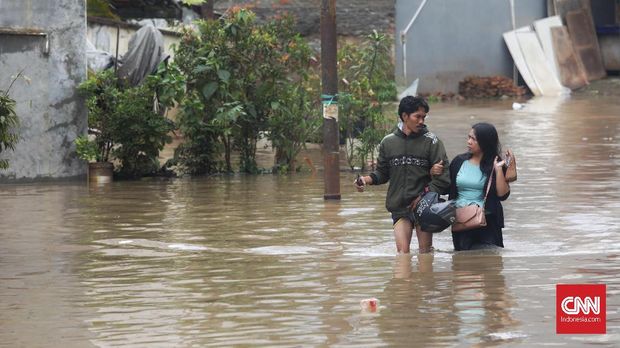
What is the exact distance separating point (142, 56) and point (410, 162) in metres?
10.9

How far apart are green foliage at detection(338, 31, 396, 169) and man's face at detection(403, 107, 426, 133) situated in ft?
24.0

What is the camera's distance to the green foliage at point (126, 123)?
17.7 metres

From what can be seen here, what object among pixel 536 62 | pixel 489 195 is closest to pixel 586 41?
pixel 536 62

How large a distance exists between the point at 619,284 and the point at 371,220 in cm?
452

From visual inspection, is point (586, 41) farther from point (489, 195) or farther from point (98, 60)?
point (489, 195)

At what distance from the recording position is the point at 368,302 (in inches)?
339

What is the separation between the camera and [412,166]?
34.9 ft

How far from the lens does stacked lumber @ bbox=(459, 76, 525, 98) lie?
37.4 m

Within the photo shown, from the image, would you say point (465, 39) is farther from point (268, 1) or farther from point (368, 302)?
point (368, 302)

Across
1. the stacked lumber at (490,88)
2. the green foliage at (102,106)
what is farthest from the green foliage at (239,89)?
the stacked lumber at (490,88)

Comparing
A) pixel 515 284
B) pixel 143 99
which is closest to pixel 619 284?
pixel 515 284

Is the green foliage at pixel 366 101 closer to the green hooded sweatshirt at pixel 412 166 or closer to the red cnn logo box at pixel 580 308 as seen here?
the green hooded sweatshirt at pixel 412 166

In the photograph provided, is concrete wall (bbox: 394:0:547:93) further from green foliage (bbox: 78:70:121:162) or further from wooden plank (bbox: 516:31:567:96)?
green foliage (bbox: 78:70:121:162)

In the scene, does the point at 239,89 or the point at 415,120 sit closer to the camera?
the point at 415,120
